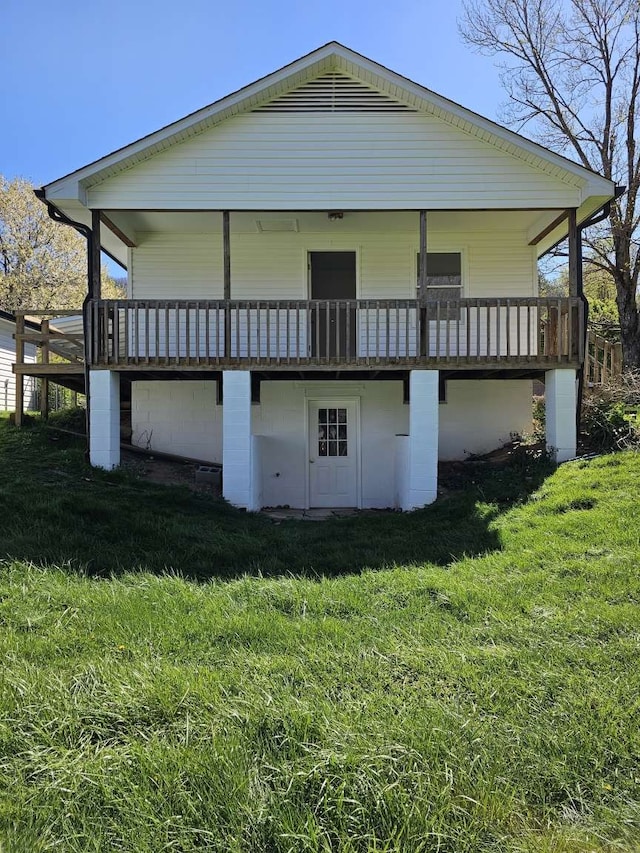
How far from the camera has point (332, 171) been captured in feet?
29.6

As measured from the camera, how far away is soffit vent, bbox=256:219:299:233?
10.0 m

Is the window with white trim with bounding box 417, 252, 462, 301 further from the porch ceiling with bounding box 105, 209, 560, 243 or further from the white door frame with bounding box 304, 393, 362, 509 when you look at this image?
the white door frame with bounding box 304, 393, 362, 509

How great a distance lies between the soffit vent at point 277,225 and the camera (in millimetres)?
10039

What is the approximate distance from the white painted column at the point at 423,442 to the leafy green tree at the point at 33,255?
25.4 meters

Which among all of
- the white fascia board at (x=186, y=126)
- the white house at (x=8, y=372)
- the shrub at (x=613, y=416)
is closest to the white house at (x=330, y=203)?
the white fascia board at (x=186, y=126)

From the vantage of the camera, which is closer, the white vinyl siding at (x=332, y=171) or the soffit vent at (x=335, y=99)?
the white vinyl siding at (x=332, y=171)

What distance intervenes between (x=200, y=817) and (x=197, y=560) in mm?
3427

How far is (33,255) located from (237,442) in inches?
1024

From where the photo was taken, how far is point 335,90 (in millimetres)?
9219

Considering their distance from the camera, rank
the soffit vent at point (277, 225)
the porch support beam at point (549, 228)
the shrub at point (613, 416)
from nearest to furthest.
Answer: the shrub at point (613, 416) → the porch support beam at point (549, 228) → the soffit vent at point (277, 225)

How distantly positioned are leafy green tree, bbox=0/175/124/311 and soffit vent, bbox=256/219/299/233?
22.1 meters

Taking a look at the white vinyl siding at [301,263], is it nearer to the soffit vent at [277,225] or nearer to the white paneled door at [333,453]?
the soffit vent at [277,225]

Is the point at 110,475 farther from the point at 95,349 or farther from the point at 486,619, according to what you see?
the point at 486,619

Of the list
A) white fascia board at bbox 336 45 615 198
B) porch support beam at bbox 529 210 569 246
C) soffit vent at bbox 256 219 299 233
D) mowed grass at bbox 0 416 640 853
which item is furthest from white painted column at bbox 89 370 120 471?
porch support beam at bbox 529 210 569 246
